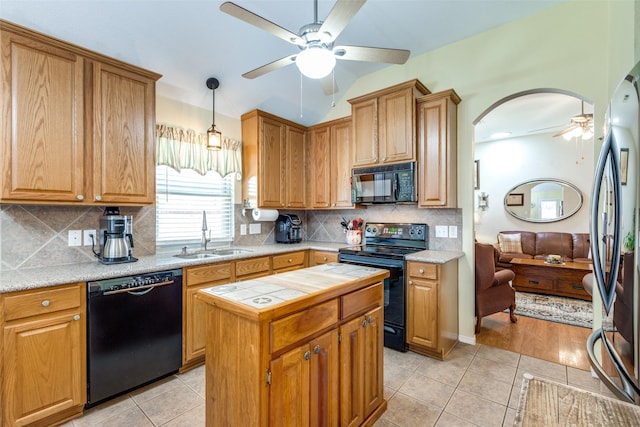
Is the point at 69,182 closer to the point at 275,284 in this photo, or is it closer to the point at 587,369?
the point at 275,284

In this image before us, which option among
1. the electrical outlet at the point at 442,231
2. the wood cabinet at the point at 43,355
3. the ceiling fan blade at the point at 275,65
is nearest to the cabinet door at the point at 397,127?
the electrical outlet at the point at 442,231

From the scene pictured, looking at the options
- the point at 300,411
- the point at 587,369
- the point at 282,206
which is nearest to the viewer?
the point at 300,411

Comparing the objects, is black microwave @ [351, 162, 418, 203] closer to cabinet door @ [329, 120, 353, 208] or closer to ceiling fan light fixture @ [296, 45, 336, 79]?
cabinet door @ [329, 120, 353, 208]

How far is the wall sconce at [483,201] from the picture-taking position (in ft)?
20.7

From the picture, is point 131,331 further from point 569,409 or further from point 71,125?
point 569,409

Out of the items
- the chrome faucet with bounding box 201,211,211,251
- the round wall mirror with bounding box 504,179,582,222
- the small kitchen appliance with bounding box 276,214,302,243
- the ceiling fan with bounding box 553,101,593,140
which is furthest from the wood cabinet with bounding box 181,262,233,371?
the round wall mirror with bounding box 504,179,582,222

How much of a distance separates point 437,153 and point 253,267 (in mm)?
2183

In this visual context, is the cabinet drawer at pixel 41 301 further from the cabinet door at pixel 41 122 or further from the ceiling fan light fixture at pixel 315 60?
the ceiling fan light fixture at pixel 315 60

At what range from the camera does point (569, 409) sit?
84cm

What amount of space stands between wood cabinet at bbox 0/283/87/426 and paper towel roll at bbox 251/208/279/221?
190 cm

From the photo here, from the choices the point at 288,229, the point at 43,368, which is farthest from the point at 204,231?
the point at 43,368

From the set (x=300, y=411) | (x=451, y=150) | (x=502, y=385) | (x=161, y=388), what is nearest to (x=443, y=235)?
(x=451, y=150)

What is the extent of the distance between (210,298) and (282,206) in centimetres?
244

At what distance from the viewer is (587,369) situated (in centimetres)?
245
